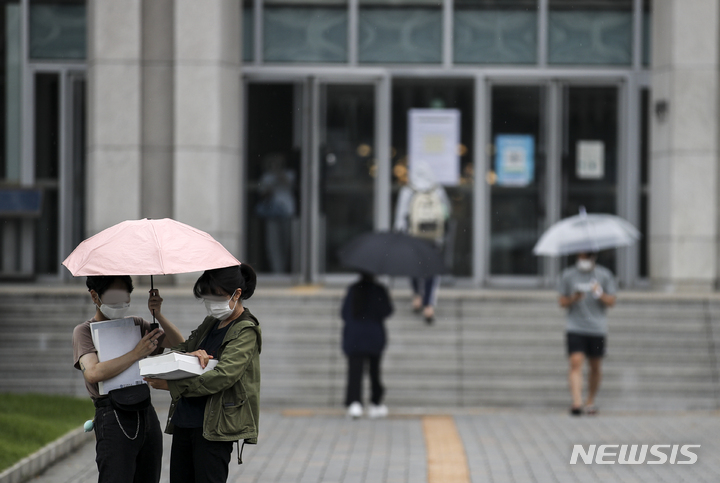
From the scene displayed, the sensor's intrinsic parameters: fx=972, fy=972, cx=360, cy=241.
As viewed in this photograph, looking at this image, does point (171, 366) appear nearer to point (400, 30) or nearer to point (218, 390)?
point (218, 390)

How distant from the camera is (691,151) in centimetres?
1438

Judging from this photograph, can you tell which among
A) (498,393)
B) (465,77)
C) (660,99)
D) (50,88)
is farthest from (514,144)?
(50,88)

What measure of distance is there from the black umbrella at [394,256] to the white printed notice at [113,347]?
494 centimetres

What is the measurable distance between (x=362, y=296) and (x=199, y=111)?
221 inches

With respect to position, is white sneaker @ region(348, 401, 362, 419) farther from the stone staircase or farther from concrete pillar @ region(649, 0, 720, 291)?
concrete pillar @ region(649, 0, 720, 291)

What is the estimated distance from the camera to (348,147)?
16.0m

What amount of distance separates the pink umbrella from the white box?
1.25 feet

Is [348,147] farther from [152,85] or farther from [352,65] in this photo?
[152,85]

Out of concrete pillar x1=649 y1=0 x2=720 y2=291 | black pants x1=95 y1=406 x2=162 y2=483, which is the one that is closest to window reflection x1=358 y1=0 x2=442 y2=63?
concrete pillar x1=649 y1=0 x2=720 y2=291

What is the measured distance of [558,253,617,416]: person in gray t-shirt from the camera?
10.2 metres

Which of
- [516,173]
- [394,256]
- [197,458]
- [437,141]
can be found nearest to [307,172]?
[437,141]

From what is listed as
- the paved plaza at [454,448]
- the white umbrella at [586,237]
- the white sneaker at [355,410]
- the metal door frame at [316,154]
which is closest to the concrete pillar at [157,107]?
the metal door frame at [316,154]

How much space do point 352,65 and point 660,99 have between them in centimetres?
490

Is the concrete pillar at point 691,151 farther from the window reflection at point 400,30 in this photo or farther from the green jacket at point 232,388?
the green jacket at point 232,388
